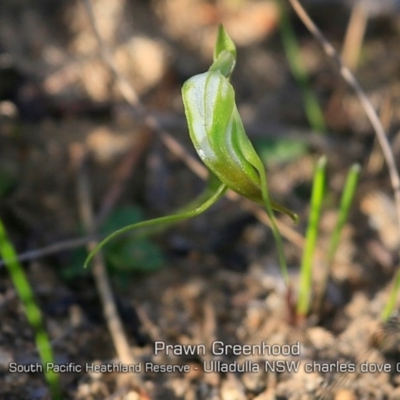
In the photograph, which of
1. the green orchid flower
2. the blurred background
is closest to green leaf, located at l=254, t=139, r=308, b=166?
the blurred background

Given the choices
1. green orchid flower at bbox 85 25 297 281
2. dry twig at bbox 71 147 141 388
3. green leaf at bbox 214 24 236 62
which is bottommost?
dry twig at bbox 71 147 141 388

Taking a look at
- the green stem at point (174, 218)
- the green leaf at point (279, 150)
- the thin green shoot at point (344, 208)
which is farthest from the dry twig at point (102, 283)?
the green leaf at point (279, 150)

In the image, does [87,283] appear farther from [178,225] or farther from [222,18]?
[222,18]

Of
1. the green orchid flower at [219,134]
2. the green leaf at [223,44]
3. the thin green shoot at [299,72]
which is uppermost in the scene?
the green leaf at [223,44]

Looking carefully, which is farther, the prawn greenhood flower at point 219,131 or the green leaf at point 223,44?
the green leaf at point 223,44

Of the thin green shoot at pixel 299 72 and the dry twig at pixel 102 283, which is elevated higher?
the thin green shoot at pixel 299 72

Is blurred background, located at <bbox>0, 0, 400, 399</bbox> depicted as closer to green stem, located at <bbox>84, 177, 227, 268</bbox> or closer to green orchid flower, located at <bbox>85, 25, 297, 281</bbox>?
green stem, located at <bbox>84, 177, 227, 268</bbox>

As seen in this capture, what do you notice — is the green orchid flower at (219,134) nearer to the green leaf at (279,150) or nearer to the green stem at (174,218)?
the green stem at (174,218)
